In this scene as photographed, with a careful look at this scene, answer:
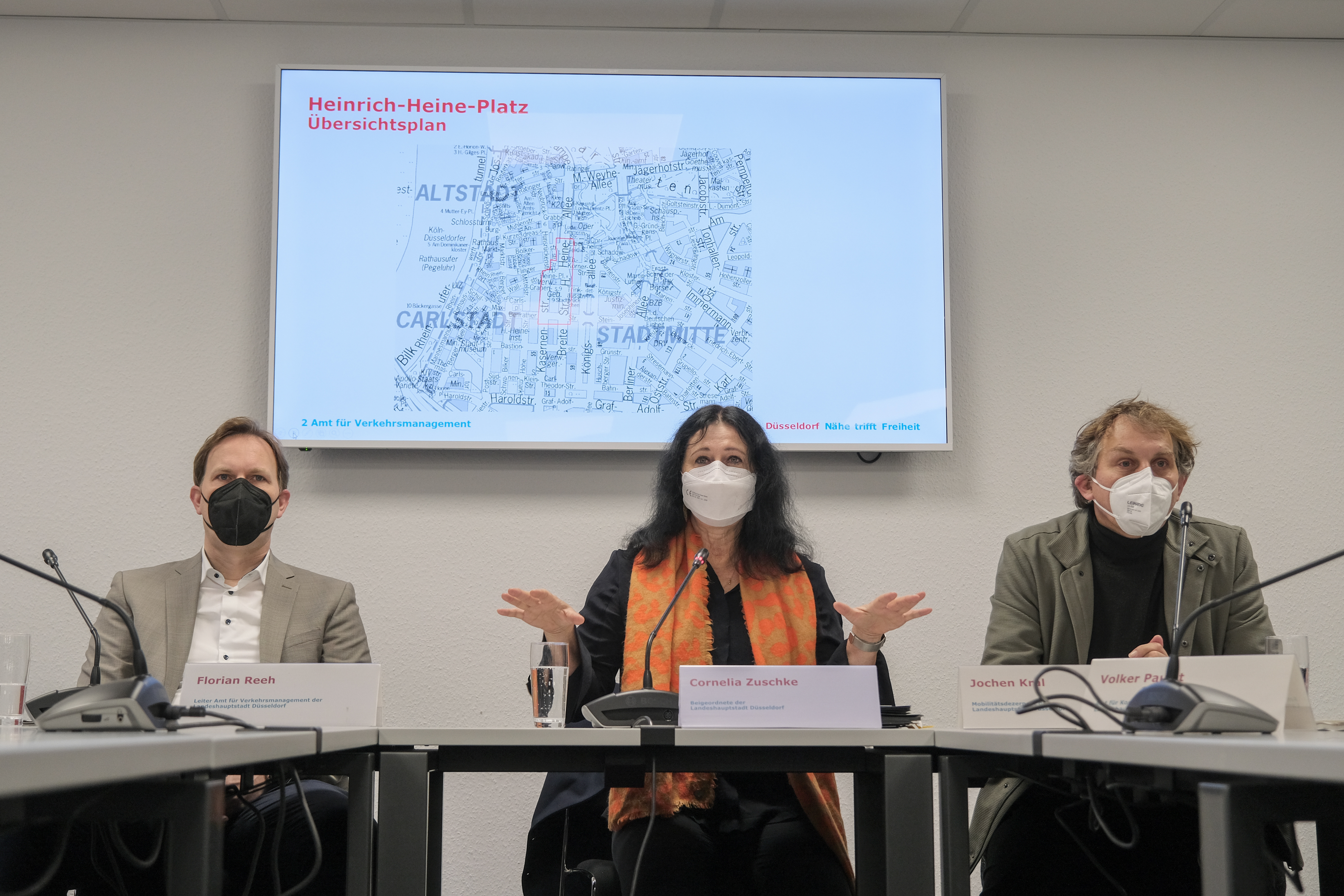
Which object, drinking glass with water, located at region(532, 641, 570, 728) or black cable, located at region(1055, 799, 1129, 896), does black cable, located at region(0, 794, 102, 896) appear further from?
black cable, located at region(1055, 799, 1129, 896)

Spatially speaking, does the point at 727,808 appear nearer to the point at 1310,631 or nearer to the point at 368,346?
the point at 368,346

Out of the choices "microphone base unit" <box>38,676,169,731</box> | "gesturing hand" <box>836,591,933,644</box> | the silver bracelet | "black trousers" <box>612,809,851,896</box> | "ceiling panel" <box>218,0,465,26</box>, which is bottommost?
"black trousers" <box>612,809,851,896</box>

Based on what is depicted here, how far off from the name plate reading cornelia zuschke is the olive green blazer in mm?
551

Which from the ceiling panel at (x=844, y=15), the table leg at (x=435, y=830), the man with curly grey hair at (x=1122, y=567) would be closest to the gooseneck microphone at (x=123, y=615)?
the table leg at (x=435, y=830)

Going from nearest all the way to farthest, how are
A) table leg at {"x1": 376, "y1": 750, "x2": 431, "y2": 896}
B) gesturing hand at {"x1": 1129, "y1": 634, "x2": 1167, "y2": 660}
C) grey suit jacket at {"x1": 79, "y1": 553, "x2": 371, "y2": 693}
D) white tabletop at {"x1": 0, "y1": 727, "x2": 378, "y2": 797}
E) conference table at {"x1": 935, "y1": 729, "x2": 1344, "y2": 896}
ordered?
white tabletop at {"x1": 0, "y1": 727, "x2": 378, "y2": 797}
conference table at {"x1": 935, "y1": 729, "x2": 1344, "y2": 896}
table leg at {"x1": 376, "y1": 750, "x2": 431, "y2": 896}
gesturing hand at {"x1": 1129, "y1": 634, "x2": 1167, "y2": 660}
grey suit jacket at {"x1": 79, "y1": 553, "x2": 371, "y2": 693}

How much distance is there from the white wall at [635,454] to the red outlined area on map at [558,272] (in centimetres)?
38

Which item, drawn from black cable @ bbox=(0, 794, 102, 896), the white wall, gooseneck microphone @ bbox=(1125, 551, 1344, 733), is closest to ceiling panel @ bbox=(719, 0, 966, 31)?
the white wall

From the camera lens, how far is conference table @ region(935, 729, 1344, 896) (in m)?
0.90

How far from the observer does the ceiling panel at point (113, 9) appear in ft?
10.2

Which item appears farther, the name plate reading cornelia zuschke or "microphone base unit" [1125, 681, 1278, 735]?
the name plate reading cornelia zuschke

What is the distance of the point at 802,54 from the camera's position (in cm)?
327

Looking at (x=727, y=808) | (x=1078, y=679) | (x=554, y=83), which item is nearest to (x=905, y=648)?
(x=727, y=808)

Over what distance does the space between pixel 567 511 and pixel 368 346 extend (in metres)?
0.69

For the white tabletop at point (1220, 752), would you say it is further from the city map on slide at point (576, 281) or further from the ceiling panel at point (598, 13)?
the ceiling panel at point (598, 13)
